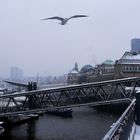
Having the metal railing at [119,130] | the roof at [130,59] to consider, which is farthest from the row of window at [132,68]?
the metal railing at [119,130]

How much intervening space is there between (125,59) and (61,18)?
78331 millimetres

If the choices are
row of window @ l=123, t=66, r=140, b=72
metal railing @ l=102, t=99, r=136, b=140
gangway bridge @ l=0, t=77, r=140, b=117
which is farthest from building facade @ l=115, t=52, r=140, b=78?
metal railing @ l=102, t=99, r=136, b=140

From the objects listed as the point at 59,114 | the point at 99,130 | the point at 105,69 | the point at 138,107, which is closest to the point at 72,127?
the point at 99,130

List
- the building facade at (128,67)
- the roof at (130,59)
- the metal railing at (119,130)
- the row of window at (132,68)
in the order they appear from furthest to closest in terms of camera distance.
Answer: the roof at (130,59)
the row of window at (132,68)
the building facade at (128,67)
the metal railing at (119,130)

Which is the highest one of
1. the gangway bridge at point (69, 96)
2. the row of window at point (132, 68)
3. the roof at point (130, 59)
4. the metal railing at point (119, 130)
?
the roof at point (130, 59)

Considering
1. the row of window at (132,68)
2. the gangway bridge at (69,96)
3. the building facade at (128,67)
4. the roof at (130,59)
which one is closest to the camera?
the gangway bridge at (69,96)

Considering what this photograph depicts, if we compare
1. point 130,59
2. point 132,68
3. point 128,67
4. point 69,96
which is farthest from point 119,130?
point 130,59

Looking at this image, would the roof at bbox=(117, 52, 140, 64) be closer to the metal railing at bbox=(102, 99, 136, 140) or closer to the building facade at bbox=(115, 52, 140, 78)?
the building facade at bbox=(115, 52, 140, 78)

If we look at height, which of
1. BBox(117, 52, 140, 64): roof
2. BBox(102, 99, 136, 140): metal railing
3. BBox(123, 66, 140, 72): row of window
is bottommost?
BBox(102, 99, 136, 140): metal railing

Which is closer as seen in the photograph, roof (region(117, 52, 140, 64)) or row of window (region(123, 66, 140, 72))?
row of window (region(123, 66, 140, 72))

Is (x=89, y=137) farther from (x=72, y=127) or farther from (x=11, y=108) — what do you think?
(x=11, y=108)

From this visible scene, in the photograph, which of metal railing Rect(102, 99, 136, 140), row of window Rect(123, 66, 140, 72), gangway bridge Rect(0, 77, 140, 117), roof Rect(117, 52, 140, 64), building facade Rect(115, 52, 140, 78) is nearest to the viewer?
metal railing Rect(102, 99, 136, 140)

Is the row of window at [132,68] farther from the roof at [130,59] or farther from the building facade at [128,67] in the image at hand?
the roof at [130,59]

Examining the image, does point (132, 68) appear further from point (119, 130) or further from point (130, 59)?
point (119, 130)
